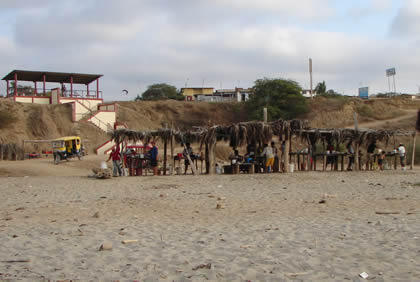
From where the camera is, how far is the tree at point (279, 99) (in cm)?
4172

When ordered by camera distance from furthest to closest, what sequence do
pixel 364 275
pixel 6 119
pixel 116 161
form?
pixel 6 119
pixel 116 161
pixel 364 275

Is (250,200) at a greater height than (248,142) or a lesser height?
lesser

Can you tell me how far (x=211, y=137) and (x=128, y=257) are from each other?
39.2 ft

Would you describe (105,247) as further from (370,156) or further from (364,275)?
(370,156)

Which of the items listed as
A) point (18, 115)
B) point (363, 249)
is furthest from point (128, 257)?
point (18, 115)

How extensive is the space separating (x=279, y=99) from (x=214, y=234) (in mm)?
36301

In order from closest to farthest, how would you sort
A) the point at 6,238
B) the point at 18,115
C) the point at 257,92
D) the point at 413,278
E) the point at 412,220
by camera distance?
the point at 413,278 → the point at 6,238 → the point at 412,220 → the point at 18,115 → the point at 257,92

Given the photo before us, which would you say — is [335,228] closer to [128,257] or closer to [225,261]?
[225,261]

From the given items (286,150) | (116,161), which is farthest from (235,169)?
(116,161)

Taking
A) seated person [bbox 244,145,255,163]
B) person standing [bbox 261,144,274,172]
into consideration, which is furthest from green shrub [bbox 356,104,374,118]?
person standing [bbox 261,144,274,172]

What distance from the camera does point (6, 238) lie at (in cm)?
643

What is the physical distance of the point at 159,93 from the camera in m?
57.0

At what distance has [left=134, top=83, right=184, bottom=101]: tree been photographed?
5656cm

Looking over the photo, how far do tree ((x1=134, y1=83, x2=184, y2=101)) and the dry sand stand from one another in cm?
4475
